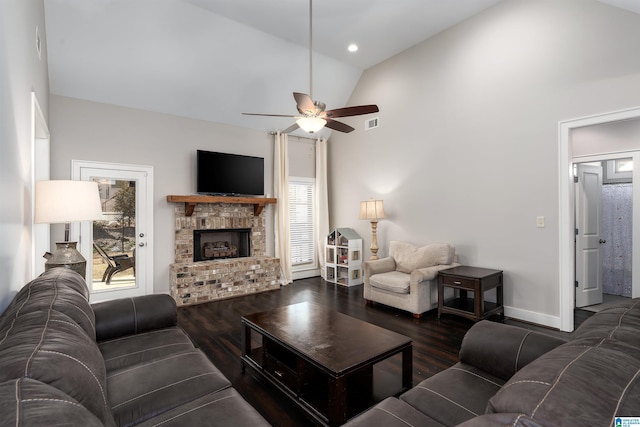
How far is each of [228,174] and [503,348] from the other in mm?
4802

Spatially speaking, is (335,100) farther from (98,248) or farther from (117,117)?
(98,248)

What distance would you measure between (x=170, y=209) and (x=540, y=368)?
5.21m

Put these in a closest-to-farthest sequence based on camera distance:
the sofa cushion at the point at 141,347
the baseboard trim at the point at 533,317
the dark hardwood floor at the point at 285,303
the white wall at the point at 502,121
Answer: the sofa cushion at the point at 141,347
the dark hardwood floor at the point at 285,303
the white wall at the point at 502,121
the baseboard trim at the point at 533,317

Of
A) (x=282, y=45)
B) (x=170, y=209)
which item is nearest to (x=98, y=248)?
(x=170, y=209)

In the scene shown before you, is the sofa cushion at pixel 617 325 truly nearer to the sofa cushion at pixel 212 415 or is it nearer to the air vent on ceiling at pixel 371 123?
the sofa cushion at pixel 212 415

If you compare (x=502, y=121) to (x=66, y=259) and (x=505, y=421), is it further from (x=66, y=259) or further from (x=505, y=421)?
(x=66, y=259)

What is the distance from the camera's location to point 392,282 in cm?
437

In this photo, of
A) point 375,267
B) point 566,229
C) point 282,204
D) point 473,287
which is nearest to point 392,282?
point 375,267

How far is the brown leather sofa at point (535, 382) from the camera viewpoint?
0.68m

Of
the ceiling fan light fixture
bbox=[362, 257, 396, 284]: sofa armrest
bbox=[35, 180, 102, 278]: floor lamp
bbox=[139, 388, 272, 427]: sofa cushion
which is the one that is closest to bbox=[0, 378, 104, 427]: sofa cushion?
bbox=[139, 388, 272, 427]: sofa cushion

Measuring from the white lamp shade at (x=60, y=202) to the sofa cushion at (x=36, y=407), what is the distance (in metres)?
2.09

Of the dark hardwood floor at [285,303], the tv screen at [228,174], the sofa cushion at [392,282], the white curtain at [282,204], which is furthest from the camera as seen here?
the white curtain at [282,204]

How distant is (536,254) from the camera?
12.7 ft

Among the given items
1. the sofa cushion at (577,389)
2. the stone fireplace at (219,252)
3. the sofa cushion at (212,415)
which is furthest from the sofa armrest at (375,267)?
the sofa cushion at (577,389)
